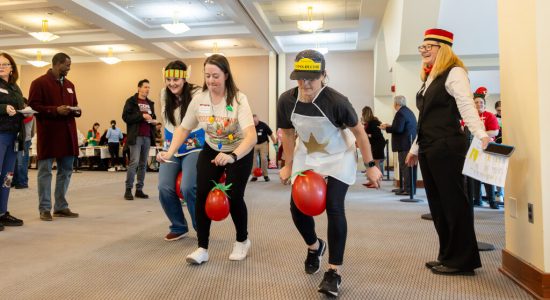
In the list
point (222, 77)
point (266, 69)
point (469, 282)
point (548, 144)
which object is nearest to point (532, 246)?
point (469, 282)

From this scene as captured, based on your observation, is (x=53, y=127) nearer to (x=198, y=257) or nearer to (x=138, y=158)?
(x=138, y=158)

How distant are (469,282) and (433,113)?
1010 mm

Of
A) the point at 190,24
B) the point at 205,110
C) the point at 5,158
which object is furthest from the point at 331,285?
the point at 190,24

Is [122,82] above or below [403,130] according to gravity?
above

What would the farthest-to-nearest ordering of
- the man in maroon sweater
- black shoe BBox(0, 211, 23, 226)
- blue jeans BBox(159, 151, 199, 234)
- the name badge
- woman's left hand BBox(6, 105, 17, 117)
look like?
the man in maroon sweater
black shoe BBox(0, 211, 23, 226)
woman's left hand BBox(6, 105, 17, 117)
blue jeans BBox(159, 151, 199, 234)
the name badge

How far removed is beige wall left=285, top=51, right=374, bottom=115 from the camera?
47.8 feet

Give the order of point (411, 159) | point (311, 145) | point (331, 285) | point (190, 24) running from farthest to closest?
1. point (190, 24)
2. point (411, 159)
3. point (311, 145)
4. point (331, 285)

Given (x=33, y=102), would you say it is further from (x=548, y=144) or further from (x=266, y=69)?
(x=266, y=69)

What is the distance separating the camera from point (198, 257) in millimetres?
2676

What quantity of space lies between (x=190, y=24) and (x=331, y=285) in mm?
11177

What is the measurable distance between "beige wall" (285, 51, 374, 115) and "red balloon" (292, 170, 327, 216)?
12743 mm

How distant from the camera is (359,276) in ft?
8.07

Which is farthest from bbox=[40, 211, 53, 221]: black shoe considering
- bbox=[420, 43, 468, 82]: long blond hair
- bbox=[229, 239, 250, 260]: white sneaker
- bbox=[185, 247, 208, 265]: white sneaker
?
bbox=[420, 43, 468, 82]: long blond hair

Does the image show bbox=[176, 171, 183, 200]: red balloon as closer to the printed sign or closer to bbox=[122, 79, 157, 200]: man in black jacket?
the printed sign
